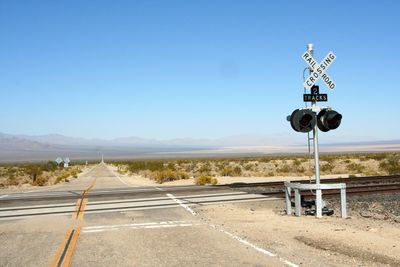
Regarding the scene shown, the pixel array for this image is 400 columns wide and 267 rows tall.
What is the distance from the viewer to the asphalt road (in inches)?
324

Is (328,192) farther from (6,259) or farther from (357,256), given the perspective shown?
(6,259)

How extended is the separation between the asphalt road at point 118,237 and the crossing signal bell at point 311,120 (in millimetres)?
3403

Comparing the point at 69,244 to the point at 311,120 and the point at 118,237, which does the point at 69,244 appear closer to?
the point at 118,237

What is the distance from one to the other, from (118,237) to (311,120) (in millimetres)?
5777

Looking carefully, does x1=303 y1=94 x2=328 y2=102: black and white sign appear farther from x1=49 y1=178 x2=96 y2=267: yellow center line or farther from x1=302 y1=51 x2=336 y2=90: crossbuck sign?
x1=49 y1=178 x2=96 y2=267: yellow center line

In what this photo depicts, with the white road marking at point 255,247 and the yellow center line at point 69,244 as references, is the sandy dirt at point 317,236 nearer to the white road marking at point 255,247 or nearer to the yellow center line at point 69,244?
the white road marking at point 255,247

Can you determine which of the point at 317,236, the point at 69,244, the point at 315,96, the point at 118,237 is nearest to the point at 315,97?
the point at 315,96

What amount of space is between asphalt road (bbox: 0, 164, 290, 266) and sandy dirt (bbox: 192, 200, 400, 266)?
0.48 m

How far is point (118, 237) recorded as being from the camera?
33.8ft

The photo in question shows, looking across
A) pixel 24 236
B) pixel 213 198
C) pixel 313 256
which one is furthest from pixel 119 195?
pixel 313 256

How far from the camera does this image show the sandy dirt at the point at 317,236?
812cm

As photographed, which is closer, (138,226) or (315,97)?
(138,226)

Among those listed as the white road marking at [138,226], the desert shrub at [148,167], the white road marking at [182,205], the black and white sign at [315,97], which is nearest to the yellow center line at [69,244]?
the white road marking at [138,226]

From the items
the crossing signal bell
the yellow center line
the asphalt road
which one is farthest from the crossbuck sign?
the yellow center line
